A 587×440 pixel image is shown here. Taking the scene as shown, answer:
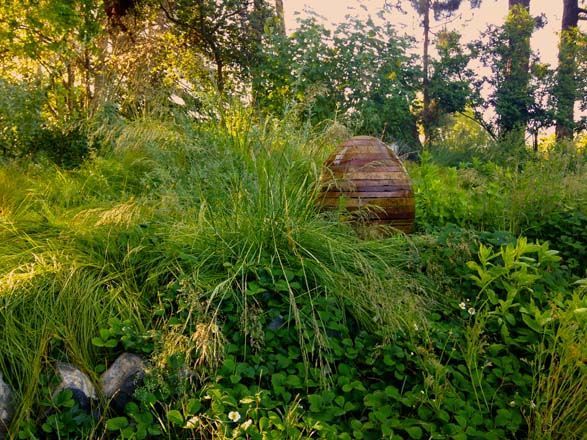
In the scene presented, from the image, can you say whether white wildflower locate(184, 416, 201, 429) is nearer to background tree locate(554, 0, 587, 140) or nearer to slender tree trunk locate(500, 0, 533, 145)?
slender tree trunk locate(500, 0, 533, 145)

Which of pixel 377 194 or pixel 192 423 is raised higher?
pixel 377 194

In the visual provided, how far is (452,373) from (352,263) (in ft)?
2.35

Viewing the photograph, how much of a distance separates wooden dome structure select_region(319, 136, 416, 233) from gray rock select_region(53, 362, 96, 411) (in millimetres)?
1954

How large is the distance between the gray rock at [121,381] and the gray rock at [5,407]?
327 mm

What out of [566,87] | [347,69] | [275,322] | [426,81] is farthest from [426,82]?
[275,322]

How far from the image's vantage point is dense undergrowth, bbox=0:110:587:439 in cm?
206

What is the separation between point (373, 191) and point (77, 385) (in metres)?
2.25

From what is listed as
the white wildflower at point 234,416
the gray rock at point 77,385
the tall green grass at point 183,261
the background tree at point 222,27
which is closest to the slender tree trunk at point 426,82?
the background tree at point 222,27

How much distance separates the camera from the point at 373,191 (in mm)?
3771

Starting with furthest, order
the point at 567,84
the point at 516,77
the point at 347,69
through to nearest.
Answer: the point at 516,77 → the point at 567,84 → the point at 347,69

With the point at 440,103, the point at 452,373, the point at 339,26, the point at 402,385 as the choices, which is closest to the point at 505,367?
the point at 452,373

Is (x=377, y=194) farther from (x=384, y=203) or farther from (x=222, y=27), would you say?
(x=222, y=27)

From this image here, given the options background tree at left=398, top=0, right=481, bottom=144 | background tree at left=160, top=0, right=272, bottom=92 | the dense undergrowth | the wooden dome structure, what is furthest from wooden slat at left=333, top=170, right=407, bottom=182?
background tree at left=398, top=0, right=481, bottom=144

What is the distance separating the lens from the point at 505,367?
234 centimetres
